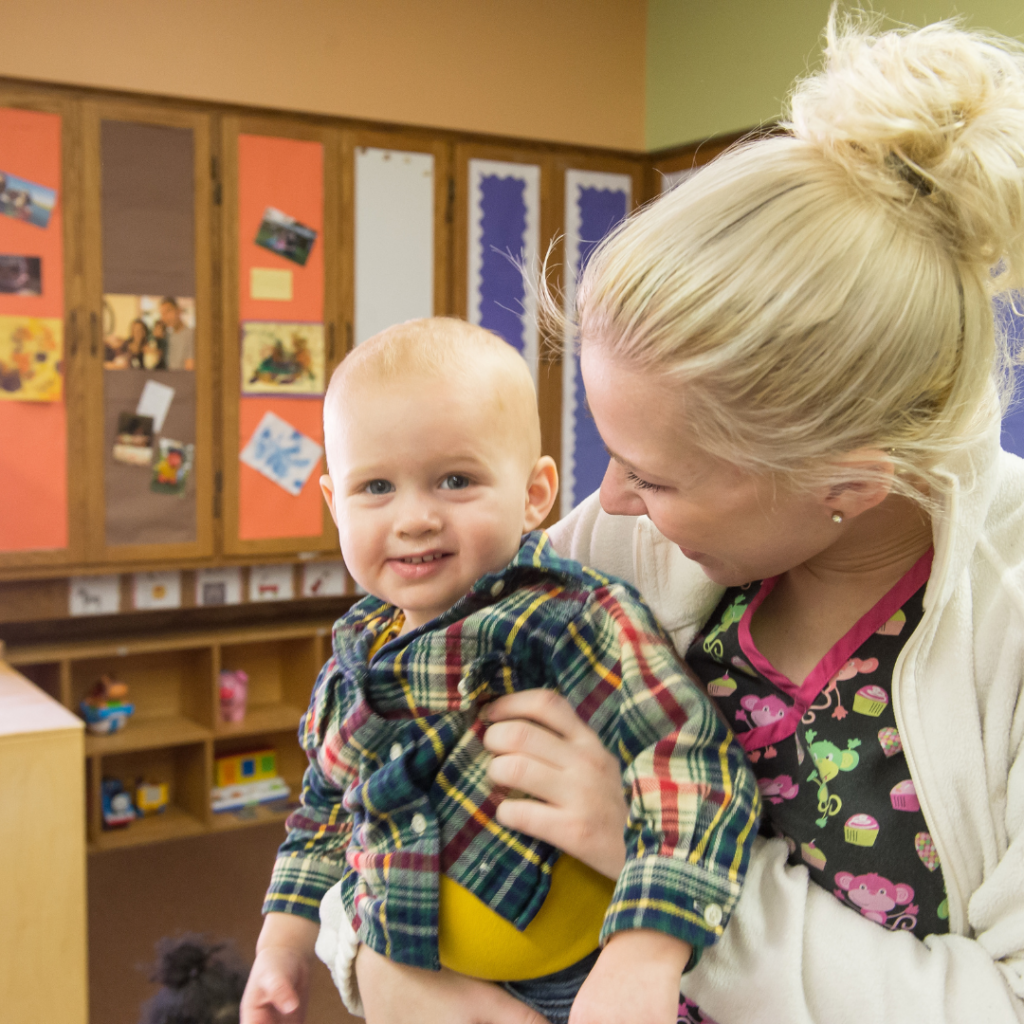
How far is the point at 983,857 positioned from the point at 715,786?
240 mm

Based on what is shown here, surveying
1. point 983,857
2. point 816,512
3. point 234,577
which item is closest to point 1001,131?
point 816,512

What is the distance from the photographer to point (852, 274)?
35.3 inches

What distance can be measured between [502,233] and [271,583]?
166 cm

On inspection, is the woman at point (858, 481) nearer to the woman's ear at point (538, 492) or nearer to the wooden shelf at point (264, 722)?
the woman's ear at point (538, 492)

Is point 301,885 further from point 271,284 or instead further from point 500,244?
point 500,244

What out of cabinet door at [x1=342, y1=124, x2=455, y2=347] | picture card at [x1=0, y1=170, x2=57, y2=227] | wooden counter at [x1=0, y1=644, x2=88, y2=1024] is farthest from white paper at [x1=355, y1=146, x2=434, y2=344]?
wooden counter at [x1=0, y1=644, x2=88, y2=1024]

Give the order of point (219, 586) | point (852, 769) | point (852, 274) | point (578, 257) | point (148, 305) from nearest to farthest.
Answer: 1. point (852, 274)
2. point (852, 769)
3. point (148, 305)
4. point (219, 586)
5. point (578, 257)

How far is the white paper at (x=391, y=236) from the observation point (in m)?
4.02

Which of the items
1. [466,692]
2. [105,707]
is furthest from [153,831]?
[466,692]

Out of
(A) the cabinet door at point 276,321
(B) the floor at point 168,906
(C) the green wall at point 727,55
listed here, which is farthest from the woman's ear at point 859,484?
(A) the cabinet door at point 276,321

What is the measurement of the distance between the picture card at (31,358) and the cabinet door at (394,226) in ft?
3.33

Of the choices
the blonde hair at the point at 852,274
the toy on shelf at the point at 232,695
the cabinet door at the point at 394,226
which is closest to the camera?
the blonde hair at the point at 852,274

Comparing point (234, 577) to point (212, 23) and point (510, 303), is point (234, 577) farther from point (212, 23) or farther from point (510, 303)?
point (212, 23)

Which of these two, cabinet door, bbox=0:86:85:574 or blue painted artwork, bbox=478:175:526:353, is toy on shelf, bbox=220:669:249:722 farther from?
blue painted artwork, bbox=478:175:526:353
